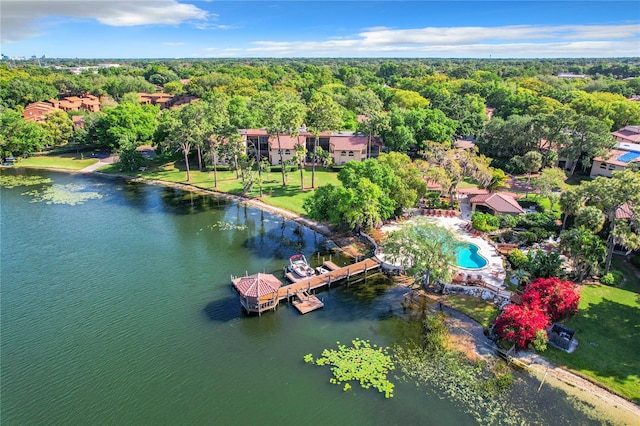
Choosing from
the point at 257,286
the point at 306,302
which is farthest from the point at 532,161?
the point at 257,286

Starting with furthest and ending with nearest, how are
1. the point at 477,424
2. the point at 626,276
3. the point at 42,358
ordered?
the point at 626,276 < the point at 42,358 < the point at 477,424

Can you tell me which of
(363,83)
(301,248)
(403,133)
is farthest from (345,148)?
(363,83)

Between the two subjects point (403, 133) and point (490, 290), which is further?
point (403, 133)

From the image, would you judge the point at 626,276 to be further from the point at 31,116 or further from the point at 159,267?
the point at 31,116

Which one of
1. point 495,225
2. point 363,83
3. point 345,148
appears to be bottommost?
point 495,225

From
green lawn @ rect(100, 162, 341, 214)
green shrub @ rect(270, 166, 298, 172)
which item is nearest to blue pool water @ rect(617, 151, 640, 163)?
green lawn @ rect(100, 162, 341, 214)

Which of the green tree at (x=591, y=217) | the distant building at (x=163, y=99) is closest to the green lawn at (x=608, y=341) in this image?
the green tree at (x=591, y=217)

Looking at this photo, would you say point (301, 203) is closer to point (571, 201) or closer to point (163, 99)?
point (571, 201)
